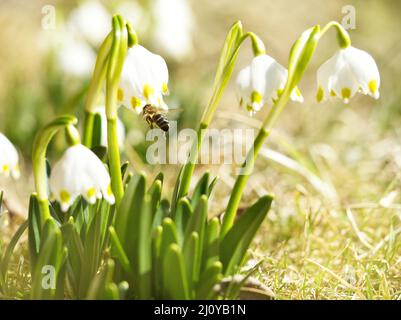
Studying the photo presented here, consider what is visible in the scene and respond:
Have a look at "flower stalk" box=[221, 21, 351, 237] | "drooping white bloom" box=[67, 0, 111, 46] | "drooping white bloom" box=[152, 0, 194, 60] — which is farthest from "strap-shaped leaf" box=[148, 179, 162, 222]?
"drooping white bloom" box=[152, 0, 194, 60]

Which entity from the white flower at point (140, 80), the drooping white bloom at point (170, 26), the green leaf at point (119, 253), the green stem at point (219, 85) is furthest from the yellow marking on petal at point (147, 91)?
the drooping white bloom at point (170, 26)

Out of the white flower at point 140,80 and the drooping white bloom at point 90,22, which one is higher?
the drooping white bloom at point 90,22

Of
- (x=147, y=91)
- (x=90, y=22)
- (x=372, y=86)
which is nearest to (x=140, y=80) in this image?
(x=147, y=91)

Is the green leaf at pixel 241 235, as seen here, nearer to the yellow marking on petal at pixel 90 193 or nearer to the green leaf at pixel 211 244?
the green leaf at pixel 211 244

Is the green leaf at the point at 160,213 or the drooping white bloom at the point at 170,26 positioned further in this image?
the drooping white bloom at the point at 170,26

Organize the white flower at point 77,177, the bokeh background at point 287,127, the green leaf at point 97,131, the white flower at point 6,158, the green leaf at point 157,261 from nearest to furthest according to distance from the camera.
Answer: the white flower at point 77,177, the green leaf at point 157,261, the white flower at point 6,158, the green leaf at point 97,131, the bokeh background at point 287,127

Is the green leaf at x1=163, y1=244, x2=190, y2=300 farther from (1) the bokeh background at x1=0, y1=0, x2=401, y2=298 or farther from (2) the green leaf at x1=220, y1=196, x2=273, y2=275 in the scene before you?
(1) the bokeh background at x1=0, y1=0, x2=401, y2=298

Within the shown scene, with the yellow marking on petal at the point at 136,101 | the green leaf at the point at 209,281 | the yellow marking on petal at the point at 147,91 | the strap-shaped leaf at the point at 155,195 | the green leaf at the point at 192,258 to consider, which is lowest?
the green leaf at the point at 209,281
